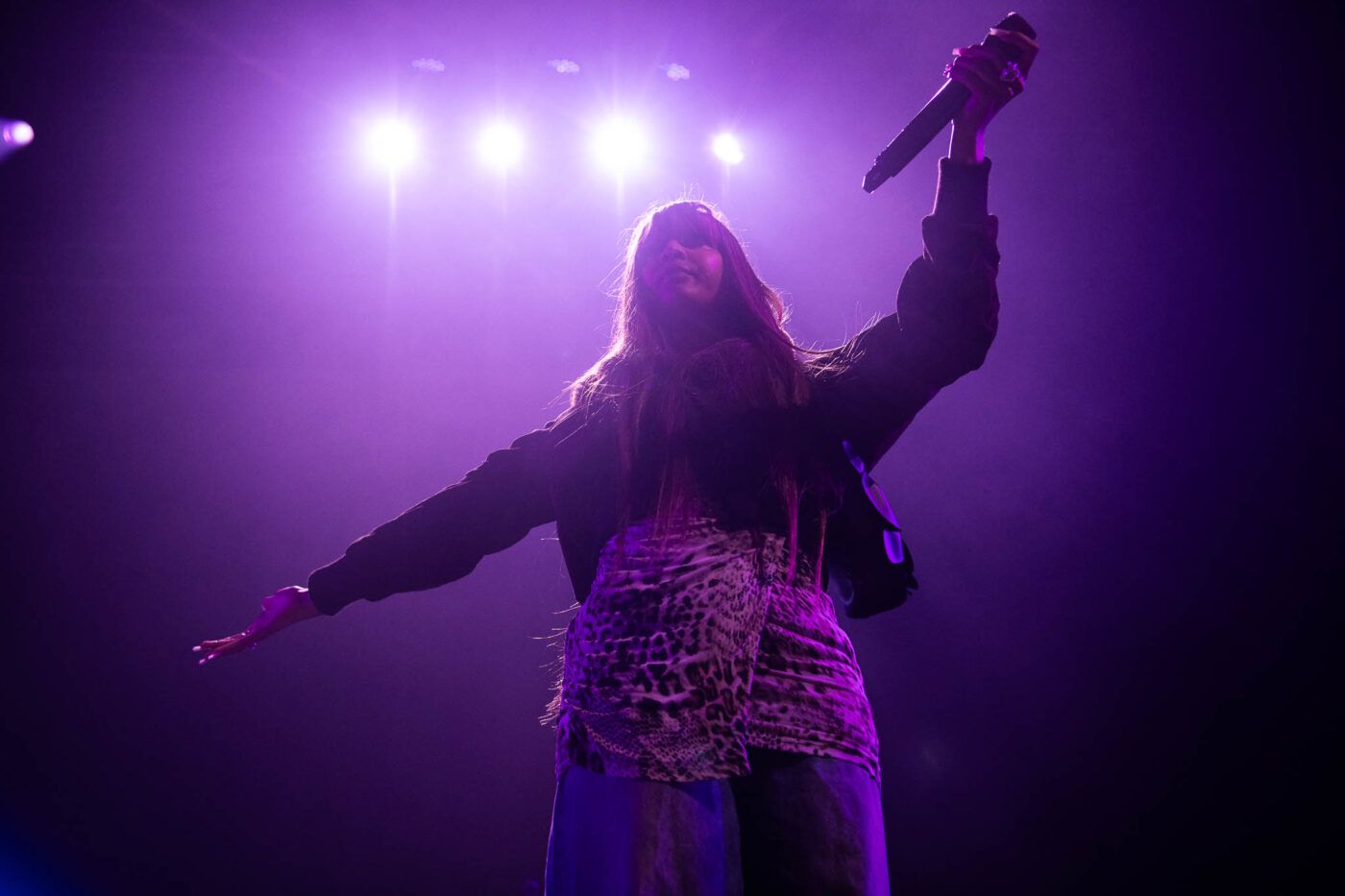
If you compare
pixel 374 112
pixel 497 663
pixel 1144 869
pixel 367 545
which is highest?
pixel 374 112

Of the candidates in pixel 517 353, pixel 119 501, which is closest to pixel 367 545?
pixel 517 353

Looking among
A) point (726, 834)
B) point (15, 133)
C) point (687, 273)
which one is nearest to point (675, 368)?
point (687, 273)

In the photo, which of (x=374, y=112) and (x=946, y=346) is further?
(x=374, y=112)

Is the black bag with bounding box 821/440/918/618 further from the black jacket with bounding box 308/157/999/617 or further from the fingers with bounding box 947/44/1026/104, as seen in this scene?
the fingers with bounding box 947/44/1026/104

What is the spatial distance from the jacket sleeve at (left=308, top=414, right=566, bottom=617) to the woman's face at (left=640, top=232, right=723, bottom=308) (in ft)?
1.16

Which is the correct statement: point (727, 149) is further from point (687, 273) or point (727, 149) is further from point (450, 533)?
point (450, 533)

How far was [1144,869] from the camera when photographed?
7.91 ft

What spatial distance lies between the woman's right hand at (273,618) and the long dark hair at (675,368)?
0.59 meters

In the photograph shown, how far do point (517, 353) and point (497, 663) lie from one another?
1.55 meters

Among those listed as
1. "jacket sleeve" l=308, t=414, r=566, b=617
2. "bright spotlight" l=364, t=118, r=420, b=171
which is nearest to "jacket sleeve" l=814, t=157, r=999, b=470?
"jacket sleeve" l=308, t=414, r=566, b=617

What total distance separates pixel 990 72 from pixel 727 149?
2.95 m

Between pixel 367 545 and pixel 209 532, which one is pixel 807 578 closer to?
pixel 367 545

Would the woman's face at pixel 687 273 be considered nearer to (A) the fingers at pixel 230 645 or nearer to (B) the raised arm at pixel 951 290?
(B) the raised arm at pixel 951 290

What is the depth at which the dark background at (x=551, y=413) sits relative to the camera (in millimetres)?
2537
